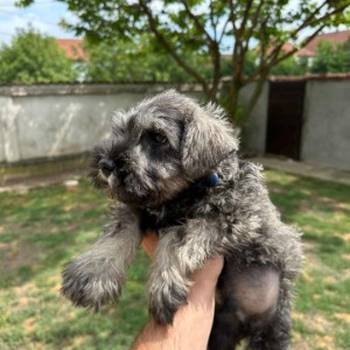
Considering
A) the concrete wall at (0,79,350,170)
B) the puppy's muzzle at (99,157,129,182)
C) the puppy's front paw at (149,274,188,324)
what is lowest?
the concrete wall at (0,79,350,170)

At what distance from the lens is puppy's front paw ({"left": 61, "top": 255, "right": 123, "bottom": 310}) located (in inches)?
89.9

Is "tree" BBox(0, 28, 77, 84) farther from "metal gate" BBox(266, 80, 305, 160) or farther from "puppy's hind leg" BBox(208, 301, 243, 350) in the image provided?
"puppy's hind leg" BBox(208, 301, 243, 350)

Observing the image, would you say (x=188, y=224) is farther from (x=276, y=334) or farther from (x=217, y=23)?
(x=217, y=23)

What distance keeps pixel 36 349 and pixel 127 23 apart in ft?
26.2

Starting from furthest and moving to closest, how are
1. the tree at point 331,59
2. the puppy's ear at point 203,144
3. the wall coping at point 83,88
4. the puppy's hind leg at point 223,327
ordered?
1. the tree at point 331,59
2. the wall coping at point 83,88
3. the puppy's hind leg at point 223,327
4. the puppy's ear at point 203,144

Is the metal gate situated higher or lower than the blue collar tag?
lower

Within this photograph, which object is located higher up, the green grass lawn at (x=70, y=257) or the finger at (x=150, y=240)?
the finger at (x=150, y=240)

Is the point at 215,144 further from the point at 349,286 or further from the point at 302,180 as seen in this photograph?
the point at 302,180

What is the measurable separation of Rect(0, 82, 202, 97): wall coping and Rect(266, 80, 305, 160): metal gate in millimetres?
2572

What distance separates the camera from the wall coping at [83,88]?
37.1ft

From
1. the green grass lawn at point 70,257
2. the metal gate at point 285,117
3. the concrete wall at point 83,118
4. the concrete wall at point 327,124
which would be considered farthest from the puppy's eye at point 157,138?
the metal gate at point 285,117

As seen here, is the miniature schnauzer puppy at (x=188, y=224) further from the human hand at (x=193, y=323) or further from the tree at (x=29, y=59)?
the tree at (x=29, y=59)

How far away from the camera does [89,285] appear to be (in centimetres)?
230

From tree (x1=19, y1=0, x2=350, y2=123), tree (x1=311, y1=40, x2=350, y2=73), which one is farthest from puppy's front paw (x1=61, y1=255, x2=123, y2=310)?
tree (x1=311, y1=40, x2=350, y2=73)
